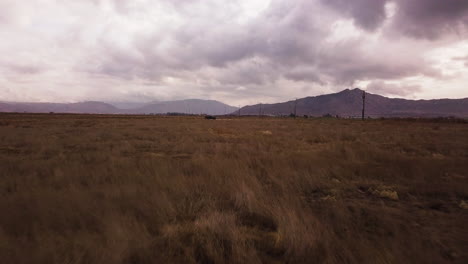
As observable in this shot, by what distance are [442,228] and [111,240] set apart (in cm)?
518

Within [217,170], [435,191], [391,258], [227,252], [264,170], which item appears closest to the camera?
[391,258]

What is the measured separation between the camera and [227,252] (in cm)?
324

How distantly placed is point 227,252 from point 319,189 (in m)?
3.83

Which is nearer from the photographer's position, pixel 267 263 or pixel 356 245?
pixel 267 263

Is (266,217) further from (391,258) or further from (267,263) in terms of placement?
(391,258)

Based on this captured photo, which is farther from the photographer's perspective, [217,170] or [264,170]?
[264,170]

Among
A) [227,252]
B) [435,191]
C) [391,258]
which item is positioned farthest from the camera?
[435,191]

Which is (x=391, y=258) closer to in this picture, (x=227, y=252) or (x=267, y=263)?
(x=267, y=263)

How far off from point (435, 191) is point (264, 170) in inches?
171

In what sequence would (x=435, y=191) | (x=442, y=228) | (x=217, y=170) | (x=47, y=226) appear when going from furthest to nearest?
(x=217, y=170), (x=435, y=191), (x=442, y=228), (x=47, y=226)

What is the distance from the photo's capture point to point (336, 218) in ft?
14.3

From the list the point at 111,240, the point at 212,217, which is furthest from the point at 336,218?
the point at 111,240

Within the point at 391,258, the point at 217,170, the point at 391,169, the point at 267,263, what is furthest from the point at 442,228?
the point at 217,170

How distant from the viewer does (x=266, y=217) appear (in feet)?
14.2
